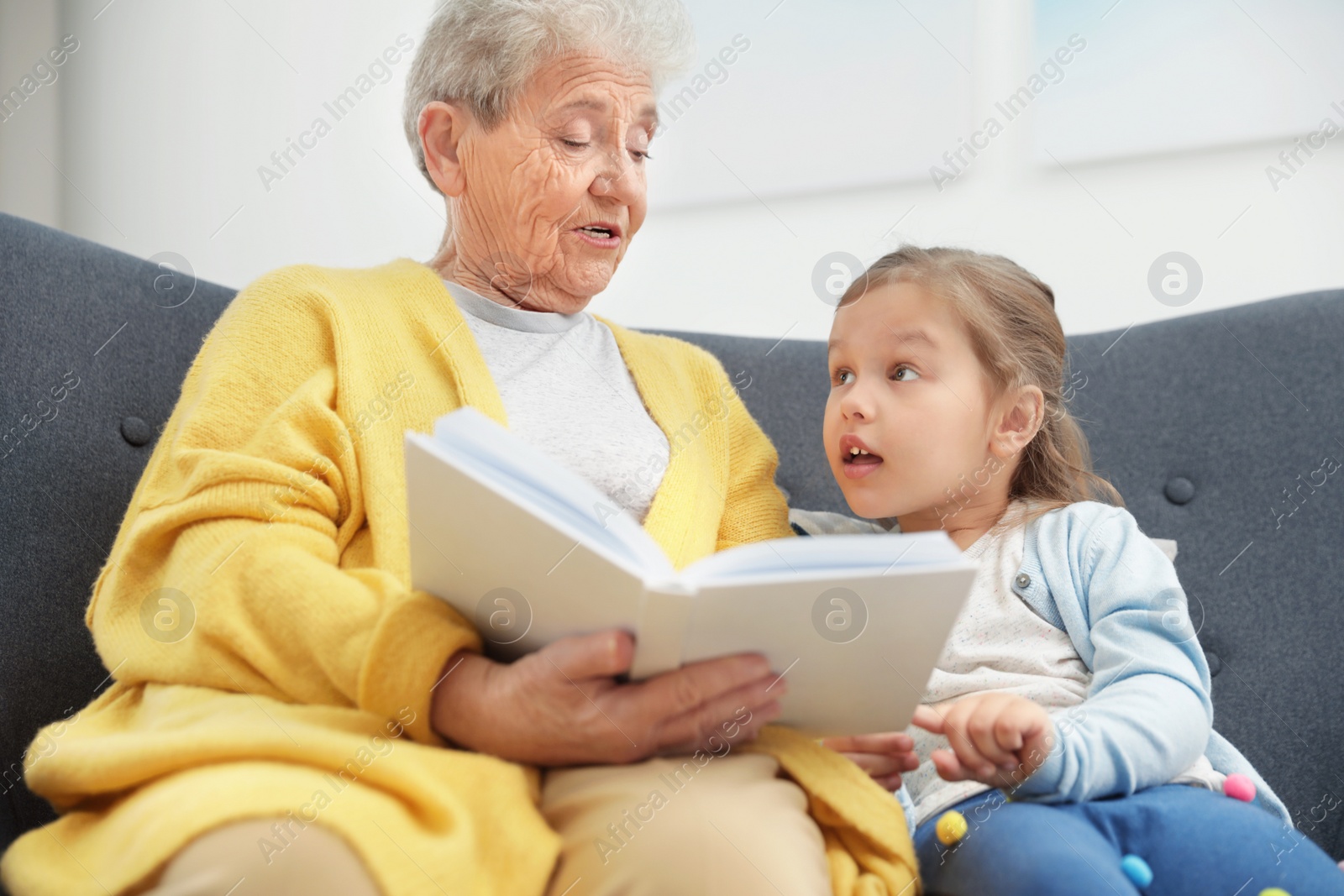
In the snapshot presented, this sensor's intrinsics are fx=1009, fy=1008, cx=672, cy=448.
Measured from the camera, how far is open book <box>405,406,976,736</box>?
2.38 ft

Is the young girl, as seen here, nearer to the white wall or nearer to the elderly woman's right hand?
the elderly woman's right hand

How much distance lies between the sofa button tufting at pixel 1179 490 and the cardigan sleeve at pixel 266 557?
43.8 inches

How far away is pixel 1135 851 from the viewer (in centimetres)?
91

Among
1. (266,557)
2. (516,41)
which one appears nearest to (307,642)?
(266,557)

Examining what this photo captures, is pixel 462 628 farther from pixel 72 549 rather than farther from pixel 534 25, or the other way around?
pixel 534 25

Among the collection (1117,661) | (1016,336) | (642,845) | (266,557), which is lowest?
(642,845)

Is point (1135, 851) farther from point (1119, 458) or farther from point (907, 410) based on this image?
point (1119, 458)

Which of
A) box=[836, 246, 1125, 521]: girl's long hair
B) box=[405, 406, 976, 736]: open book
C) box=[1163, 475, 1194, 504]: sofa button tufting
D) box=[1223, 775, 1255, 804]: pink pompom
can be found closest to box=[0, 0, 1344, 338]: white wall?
box=[1163, 475, 1194, 504]: sofa button tufting

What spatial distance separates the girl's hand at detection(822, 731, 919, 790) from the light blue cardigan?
0.35 feet

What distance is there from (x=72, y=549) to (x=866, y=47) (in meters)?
1.85

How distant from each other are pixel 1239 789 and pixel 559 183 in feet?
3.43

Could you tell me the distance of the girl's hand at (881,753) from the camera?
99 centimetres

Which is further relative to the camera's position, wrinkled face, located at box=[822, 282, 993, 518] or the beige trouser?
wrinkled face, located at box=[822, 282, 993, 518]

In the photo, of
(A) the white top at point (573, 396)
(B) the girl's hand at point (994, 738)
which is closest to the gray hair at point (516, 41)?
(A) the white top at point (573, 396)
